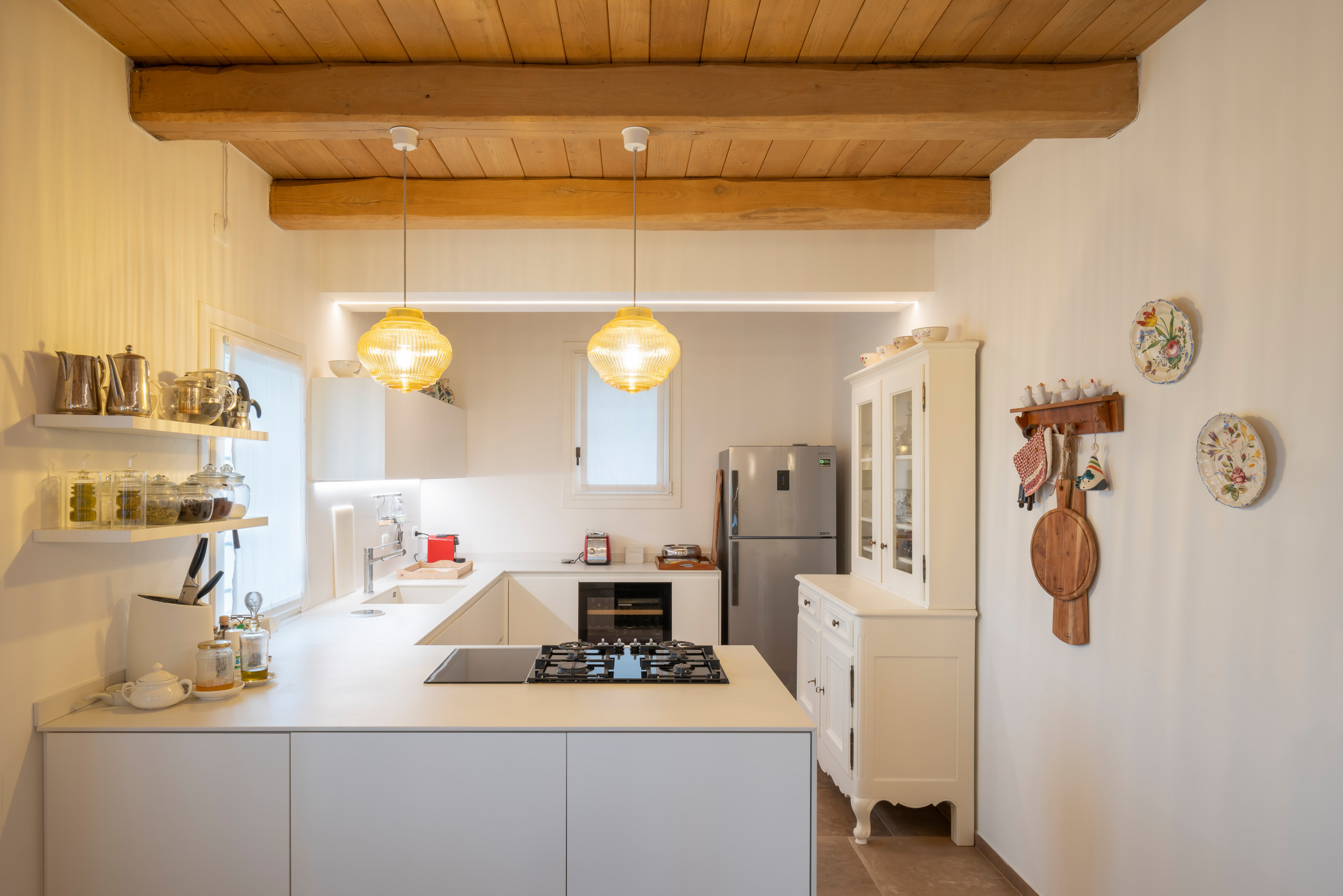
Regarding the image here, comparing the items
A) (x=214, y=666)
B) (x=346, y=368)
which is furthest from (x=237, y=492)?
(x=346, y=368)

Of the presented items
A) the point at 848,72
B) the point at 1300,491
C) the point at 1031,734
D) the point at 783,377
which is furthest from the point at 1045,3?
the point at 783,377

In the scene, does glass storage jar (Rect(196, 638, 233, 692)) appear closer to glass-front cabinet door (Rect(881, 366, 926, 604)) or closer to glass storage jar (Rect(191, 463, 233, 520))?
glass storage jar (Rect(191, 463, 233, 520))

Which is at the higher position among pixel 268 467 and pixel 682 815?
pixel 268 467

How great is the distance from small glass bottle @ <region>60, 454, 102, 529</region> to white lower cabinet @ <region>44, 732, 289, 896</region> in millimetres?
522

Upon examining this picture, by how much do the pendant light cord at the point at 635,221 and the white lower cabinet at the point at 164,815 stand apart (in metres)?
1.69

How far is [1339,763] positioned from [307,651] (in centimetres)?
282

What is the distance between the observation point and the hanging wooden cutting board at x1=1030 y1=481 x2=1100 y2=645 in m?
2.29

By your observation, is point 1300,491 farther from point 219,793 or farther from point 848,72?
point 219,793

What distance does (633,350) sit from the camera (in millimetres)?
2334

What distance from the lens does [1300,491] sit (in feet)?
5.15

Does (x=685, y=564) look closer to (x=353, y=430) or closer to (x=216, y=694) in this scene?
(x=353, y=430)

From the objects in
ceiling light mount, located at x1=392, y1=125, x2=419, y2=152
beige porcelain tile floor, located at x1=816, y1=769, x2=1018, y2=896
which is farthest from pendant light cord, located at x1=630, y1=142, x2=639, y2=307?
beige porcelain tile floor, located at x1=816, y1=769, x2=1018, y2=896

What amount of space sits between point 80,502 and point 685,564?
336cm

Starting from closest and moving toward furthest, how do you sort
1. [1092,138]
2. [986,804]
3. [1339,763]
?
1. [1339,763]
2. [1092,138]
3. [986,804]
